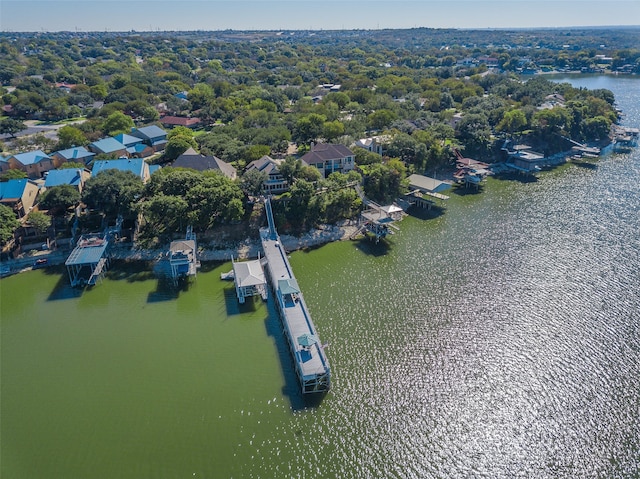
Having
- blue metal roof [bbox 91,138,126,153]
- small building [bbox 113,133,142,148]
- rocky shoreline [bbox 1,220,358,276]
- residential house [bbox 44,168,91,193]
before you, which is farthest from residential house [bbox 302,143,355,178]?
small building [bbox 113,133,142,148]

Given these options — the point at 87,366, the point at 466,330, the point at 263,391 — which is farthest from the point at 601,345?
the point at 87,366

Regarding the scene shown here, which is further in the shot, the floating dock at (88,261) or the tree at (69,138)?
the tree at (69,138)

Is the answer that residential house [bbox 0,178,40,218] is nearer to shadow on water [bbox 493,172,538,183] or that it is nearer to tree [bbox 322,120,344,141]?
tree [bbox 322,120,344,141]

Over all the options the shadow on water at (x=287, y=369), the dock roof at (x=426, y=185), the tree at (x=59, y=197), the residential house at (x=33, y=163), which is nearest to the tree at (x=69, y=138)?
the residential house at (x=33, y=163)

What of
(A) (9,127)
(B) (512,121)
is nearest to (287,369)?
(B) (512,121)

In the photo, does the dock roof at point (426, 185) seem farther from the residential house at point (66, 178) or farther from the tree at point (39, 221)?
the tree at point (39, 221)

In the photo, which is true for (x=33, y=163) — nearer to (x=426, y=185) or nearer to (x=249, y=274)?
(x=249, y=274)
